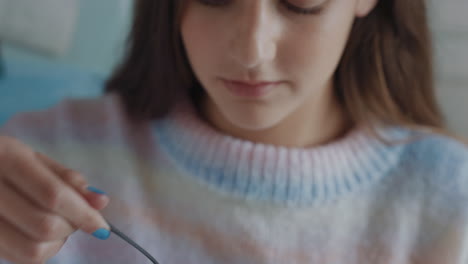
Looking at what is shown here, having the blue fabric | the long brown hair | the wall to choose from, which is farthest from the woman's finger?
the wall

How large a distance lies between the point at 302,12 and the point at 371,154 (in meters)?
0.23

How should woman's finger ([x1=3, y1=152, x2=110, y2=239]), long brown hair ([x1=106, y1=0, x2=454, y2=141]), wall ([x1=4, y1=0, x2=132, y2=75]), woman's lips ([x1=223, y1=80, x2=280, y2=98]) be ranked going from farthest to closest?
wall ([x1=4, y1=0, x2=132, y2=75])
long brown hair ([x1=106, y1=0, x2=454, y2=141])
woman's lips ([x1=223, y1=80, x2=280, y2=98])
woman's finger ([x1=3, y1=152, x2=110, y2=239])

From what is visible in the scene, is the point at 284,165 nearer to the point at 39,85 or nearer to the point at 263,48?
the point at 263,48

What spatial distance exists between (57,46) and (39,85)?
18 centimetres

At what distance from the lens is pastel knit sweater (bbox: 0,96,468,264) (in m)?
0.59

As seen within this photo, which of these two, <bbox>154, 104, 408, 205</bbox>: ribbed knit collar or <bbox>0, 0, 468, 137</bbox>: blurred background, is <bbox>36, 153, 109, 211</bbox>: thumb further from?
<bbox>0, 0, 468, 137</bbox>: blurred background

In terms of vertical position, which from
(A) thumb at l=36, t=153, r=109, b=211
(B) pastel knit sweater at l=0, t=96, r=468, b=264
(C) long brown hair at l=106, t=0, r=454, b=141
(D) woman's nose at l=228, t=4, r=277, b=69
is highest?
Answer: (D) woman's nose at l=228, t=4, r=277, b=69

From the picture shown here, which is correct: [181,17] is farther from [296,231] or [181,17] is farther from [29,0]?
[29,0]

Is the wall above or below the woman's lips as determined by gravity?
below

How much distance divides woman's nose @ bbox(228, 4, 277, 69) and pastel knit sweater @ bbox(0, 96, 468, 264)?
0.16 m

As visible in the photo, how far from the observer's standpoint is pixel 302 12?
516mm

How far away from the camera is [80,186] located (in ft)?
1.51

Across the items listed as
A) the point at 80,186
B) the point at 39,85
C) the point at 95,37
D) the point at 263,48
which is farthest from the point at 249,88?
the point at 95,37

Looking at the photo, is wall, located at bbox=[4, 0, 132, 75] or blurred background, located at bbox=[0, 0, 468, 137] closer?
blurred background, located at bbox=[0, 0, 468, 137]
